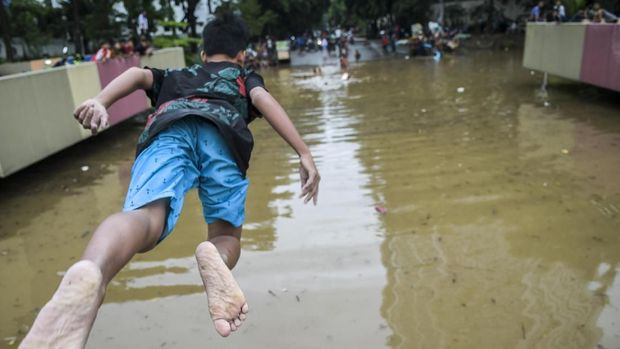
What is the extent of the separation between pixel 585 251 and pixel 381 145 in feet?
13.0

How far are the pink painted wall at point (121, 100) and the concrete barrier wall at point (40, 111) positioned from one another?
0.32 metres

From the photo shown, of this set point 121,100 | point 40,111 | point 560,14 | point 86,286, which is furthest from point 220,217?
point 560,14

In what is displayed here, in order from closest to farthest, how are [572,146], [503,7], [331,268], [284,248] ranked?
[331,268]
[284,248]
[572,146]
[503,7]

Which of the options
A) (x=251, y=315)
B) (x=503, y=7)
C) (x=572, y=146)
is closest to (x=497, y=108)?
(x=572, y=146)

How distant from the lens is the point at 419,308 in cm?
→ 347

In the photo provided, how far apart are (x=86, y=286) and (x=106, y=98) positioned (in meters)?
0.98

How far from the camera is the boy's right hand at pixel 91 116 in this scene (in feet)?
7.06

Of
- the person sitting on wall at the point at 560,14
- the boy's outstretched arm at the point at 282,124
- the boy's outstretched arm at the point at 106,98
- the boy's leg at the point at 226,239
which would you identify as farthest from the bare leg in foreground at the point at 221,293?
the person sitting on wall at the point at 560,14

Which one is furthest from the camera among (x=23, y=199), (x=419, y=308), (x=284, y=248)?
(x=23, y=199)

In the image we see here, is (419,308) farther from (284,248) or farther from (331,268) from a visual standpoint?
(284,248)

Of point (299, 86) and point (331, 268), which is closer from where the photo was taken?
point (331, 268)

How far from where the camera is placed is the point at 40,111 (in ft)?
22.9

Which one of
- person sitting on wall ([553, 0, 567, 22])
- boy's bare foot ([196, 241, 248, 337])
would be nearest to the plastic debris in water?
boy's bare foot ([196, 241, 248, 337])

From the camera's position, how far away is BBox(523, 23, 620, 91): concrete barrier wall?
9.30 metres
